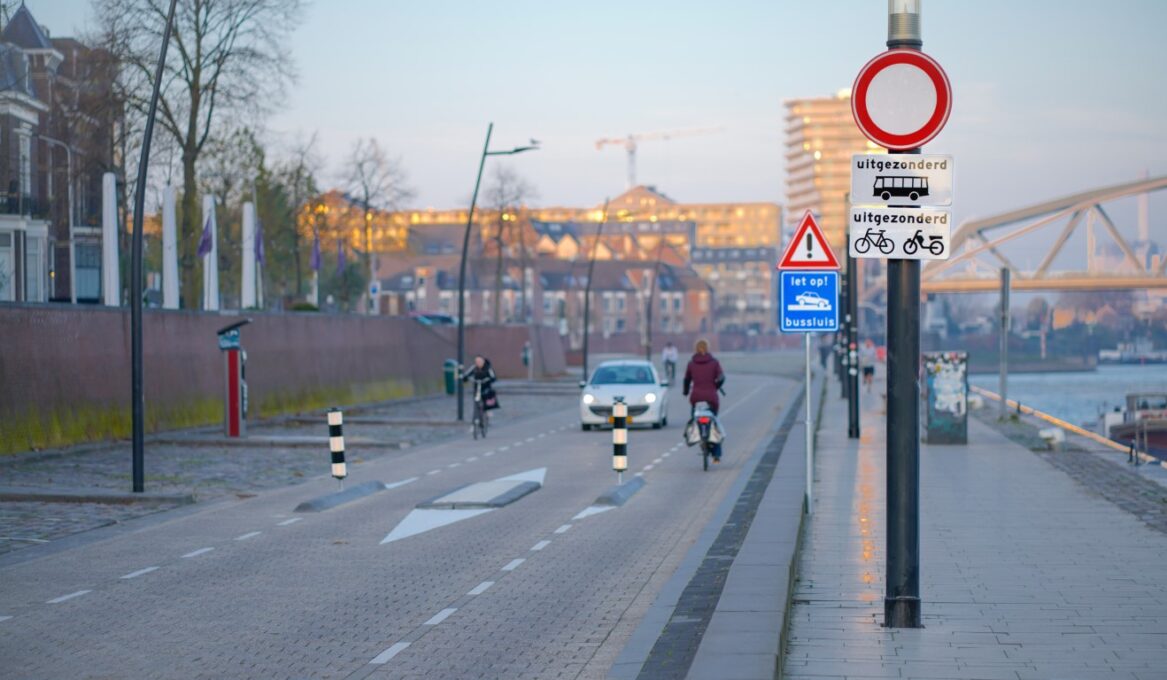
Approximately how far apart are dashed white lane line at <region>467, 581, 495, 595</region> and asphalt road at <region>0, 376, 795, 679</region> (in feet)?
0.13

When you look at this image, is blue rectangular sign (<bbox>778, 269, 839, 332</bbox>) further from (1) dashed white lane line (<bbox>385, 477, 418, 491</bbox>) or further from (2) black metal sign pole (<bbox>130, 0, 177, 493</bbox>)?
(2) black metal sign pole (<bbox>130, 0, 177, 493</bbox>)

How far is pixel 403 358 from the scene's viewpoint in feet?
162

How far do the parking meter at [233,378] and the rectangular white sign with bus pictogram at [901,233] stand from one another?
2056 centimetres

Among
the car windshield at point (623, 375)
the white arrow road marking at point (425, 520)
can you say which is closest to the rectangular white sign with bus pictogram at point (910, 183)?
the white arrow road marking at point (425, 520)

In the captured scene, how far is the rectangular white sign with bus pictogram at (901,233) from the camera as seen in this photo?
337 inches

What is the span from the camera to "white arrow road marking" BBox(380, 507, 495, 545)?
1467 cm

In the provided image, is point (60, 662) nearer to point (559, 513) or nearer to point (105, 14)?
point (559, 513)

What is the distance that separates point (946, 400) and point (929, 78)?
1827cm

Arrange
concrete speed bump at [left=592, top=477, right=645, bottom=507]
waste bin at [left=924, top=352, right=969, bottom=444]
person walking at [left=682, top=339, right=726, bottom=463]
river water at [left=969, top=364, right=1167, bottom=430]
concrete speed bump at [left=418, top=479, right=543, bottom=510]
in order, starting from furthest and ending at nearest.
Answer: river water at [left=969, top=364, right=1167, bottom=430] → waste bin at [left=924, top=352, right=969, bottom=444] → person walking at [left=682, top=339, right=726, bottom=463] → concrete speed bump at [left=592, top=477, right=645, bottom=507] → concrete speed bump at [left=418, top=479, right=543, bottom=510]

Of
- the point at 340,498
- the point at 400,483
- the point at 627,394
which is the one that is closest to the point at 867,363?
the point at 627,394

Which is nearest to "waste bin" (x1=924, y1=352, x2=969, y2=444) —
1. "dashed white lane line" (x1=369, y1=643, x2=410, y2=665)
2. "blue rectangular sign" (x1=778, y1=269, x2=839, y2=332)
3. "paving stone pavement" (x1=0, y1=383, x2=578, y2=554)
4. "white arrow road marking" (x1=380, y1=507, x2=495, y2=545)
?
"paving stone pavement" (x1=0, y1=383, x2=578, y2=554)

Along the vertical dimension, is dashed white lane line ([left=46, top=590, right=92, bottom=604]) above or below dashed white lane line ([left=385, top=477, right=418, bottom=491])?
above

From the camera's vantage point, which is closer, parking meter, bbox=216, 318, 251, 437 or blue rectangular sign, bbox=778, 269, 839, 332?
blue rectangular sign, bbox=778, 269, 839, 332

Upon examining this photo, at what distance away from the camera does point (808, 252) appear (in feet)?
48.5
